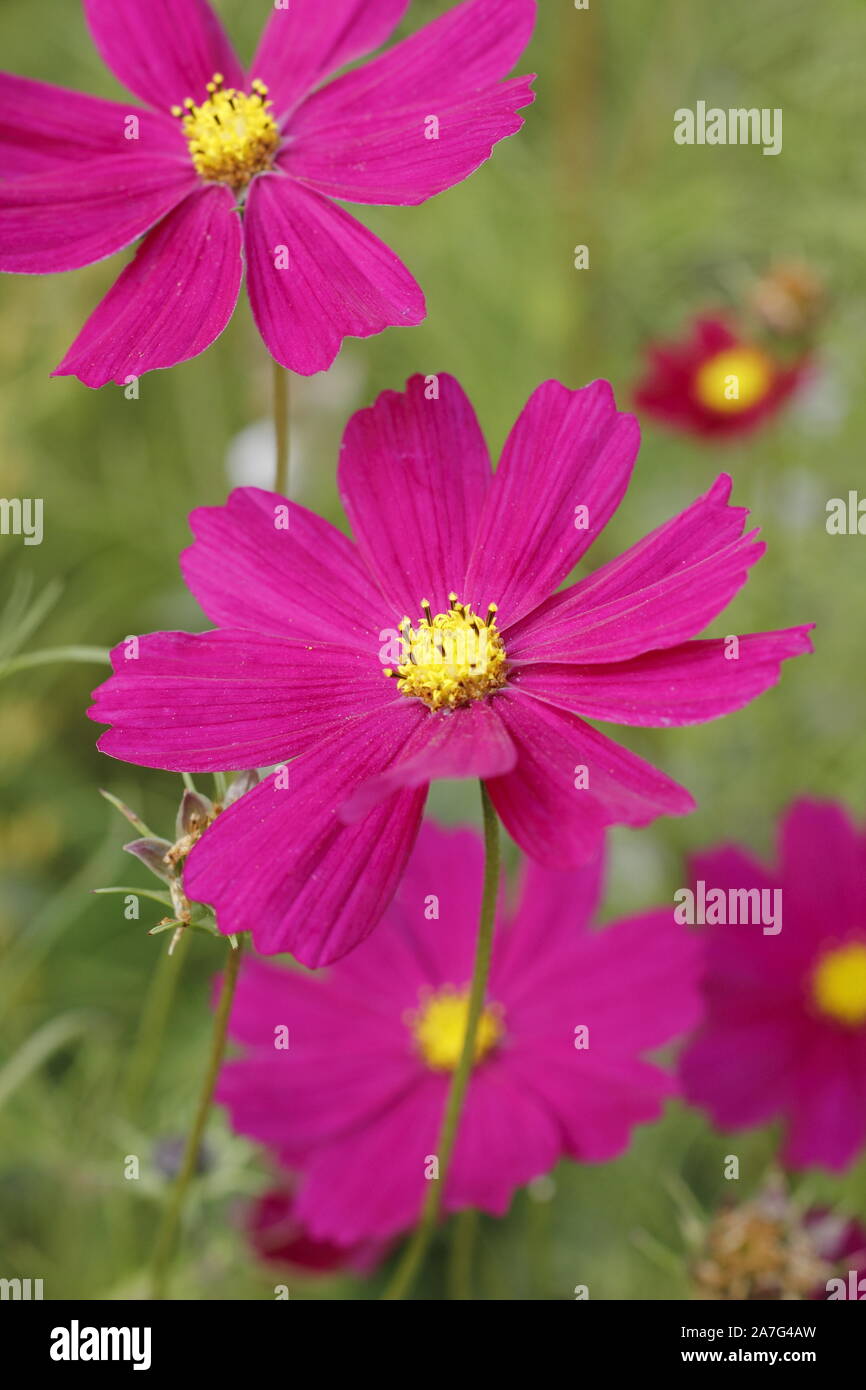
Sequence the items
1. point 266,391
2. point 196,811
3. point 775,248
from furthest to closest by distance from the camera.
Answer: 1. point 775,248
2. point 266,391
3. point 196,811

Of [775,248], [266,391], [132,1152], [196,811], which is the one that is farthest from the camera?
[775,248]

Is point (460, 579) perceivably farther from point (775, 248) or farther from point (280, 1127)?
point (775, 248)

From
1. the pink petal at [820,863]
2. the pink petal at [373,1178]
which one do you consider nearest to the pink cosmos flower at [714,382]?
the pink petal at [820,863]

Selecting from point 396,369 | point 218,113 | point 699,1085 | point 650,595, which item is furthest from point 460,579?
point 396,369

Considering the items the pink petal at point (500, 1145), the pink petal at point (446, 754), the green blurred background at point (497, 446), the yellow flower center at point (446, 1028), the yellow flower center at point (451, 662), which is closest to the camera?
the pink petal at point (446, 754)

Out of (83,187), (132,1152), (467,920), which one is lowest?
(132,1152)

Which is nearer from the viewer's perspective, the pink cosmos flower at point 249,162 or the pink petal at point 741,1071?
A: the pink cosmos flower at point 249,162

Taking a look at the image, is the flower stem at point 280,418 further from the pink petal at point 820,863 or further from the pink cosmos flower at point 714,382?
the pink cosmos flower at point 714,382
